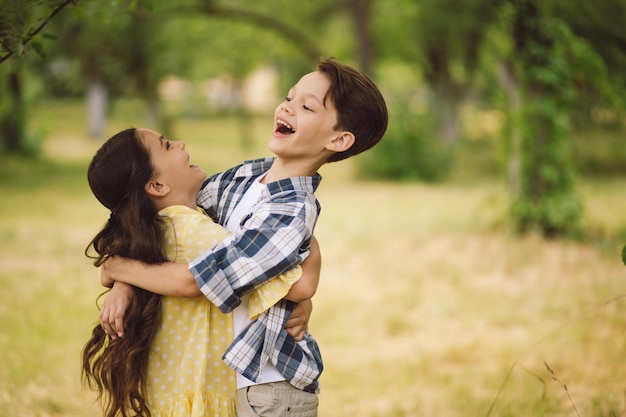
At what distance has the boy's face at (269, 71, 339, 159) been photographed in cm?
227

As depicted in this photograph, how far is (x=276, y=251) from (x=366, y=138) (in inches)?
21.9

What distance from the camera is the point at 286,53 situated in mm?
26203

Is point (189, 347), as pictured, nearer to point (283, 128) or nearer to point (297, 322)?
point (297, 322)

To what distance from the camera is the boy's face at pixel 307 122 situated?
89.5 inches

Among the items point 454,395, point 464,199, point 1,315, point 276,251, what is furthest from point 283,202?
point 464,199

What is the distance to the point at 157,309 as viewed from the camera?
2.22m

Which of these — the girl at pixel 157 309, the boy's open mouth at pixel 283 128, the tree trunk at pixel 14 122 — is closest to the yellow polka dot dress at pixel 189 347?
the girl at pixel 157 309

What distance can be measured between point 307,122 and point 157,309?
0.76 m

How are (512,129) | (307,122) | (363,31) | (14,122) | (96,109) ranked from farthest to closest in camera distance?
1. (96,109)
2. (14,122)
3. (363,31)
4. (512,129)
5. (307,122)

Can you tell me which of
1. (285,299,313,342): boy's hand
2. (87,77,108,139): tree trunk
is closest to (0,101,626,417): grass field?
(285,299,313,342): boy's hand

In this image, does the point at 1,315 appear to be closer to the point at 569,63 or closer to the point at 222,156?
the point at 569,63

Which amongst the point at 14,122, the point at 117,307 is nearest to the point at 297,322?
the point at 117,307

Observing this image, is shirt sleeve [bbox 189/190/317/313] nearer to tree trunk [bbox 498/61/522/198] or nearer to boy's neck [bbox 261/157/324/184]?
boy's neck [bbox 261/157/324/184]

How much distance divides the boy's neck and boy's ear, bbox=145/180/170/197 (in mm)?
328
